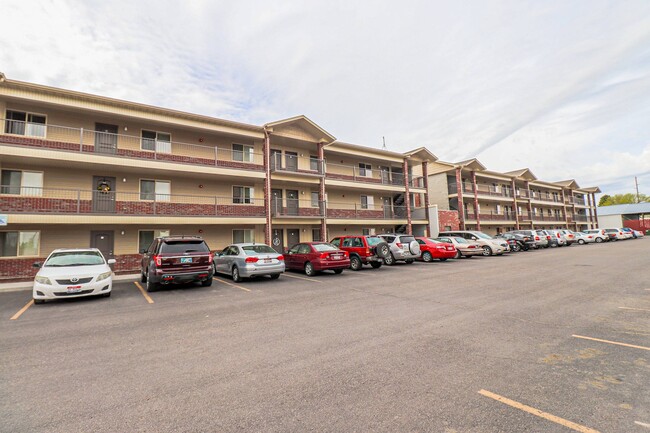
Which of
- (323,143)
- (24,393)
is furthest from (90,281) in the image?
(323,143)

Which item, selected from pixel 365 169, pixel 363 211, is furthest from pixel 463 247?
pixel 365 169

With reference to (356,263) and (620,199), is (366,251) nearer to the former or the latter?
(356,263)

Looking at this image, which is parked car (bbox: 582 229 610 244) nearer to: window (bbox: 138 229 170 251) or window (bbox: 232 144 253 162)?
window (bbox: 232 144 253 162)

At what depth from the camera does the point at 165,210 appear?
17062 millimetres

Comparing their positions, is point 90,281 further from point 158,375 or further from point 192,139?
point 192,139

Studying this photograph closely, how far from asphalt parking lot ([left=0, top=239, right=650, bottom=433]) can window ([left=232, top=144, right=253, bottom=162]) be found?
13881 millimetres

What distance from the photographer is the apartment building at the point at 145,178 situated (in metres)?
14.5

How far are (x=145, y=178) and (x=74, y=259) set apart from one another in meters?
9.11

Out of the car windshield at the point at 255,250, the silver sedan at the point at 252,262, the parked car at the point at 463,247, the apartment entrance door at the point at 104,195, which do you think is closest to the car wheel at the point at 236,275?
the silver sedan at the point at 252,262

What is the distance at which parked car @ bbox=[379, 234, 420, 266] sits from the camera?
56.4 feet

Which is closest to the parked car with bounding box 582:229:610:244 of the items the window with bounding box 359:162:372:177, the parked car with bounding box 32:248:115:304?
the window with bounding box 359:162:372:177

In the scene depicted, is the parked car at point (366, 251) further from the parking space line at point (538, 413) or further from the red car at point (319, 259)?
the parking space line at point (538, 413)

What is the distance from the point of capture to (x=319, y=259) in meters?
13.3

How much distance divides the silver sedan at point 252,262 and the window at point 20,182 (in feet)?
33.7
